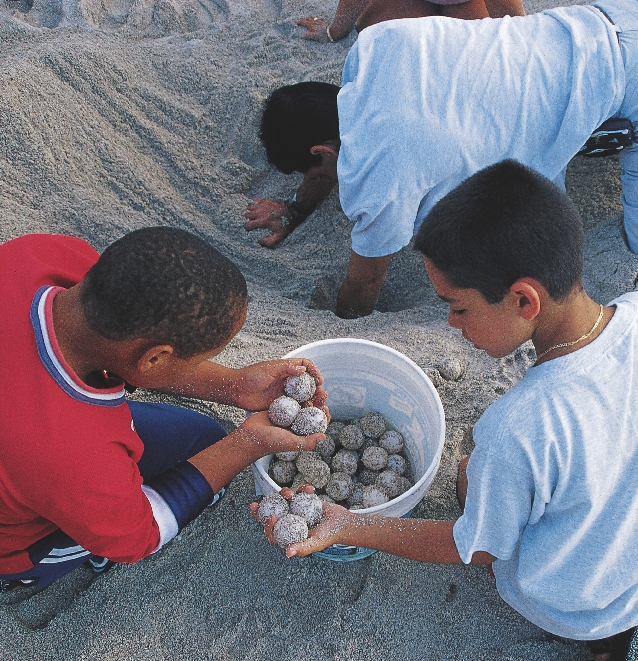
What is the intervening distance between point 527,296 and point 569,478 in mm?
337

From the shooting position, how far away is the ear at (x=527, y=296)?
1.01 meters

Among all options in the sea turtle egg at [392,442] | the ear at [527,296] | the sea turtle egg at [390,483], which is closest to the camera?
the ear at [527,296]

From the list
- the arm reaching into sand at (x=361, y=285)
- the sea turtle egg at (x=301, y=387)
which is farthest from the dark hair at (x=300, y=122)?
the sea turtle egg at (x=301, y=387)

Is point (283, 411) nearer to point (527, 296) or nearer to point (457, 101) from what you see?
point (527, 296)

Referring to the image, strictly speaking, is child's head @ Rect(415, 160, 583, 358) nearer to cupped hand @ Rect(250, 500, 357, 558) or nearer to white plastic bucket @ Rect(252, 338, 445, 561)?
white plastic bucket @ Rect(252, 338, 445, 561)

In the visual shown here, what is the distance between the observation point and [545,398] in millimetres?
1032

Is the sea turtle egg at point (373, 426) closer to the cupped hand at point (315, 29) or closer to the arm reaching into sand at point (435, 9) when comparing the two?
the arm reaching into sand at point (435, 9)

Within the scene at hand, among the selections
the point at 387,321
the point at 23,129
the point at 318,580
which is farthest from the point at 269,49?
the point at 318,580

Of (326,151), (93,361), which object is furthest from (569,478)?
(326,151)

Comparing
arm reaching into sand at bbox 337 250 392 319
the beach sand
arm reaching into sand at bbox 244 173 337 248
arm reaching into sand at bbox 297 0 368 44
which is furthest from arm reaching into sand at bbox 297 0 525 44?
arm reaching into sand at bbox 337 250 392 319

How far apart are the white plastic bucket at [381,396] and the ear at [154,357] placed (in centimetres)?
39

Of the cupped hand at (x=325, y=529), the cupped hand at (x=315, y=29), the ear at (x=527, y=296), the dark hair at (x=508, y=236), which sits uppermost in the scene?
the dark hair at (x=508, y=236)

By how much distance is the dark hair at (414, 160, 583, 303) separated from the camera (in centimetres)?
102

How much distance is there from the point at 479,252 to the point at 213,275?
49 centimetres
